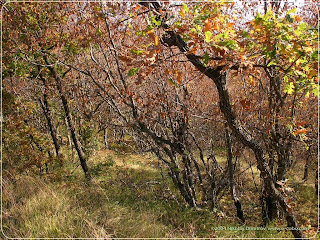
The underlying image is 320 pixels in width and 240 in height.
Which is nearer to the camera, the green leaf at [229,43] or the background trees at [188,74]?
the green leaf at [229,43]

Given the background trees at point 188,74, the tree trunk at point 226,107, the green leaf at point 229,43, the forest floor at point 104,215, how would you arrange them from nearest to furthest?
the green leaf at point 229,43
the background trees at point 188,74
the tree trunk at point 226,107
the forest floor at point 104,215

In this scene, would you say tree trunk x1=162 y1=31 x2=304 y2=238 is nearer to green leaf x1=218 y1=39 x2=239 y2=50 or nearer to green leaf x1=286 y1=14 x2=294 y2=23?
green leaf x1=218 y1=39 x2=239 y2=50

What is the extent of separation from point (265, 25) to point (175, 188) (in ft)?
20.4

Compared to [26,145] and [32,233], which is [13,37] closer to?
[26,145]

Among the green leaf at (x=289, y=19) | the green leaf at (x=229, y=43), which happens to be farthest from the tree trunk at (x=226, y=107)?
the green leaf at (x=289, y=19)

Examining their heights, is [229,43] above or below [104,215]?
above

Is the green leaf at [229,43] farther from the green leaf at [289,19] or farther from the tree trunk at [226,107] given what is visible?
Result: the tree trunk at [226,107]

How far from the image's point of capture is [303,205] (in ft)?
24.2

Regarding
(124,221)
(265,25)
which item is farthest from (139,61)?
(124,221)

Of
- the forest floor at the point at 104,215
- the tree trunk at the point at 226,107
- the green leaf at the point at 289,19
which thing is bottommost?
the forest floor at the point at 104,215

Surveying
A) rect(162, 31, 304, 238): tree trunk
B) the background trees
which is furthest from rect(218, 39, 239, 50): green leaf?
rect(162, 31, 304, 238): tree trunk

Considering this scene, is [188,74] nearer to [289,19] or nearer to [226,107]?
[226,107]

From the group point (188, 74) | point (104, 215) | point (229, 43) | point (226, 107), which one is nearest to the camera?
point (229, 43)

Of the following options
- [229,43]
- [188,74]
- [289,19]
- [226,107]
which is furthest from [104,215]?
[289,19]
